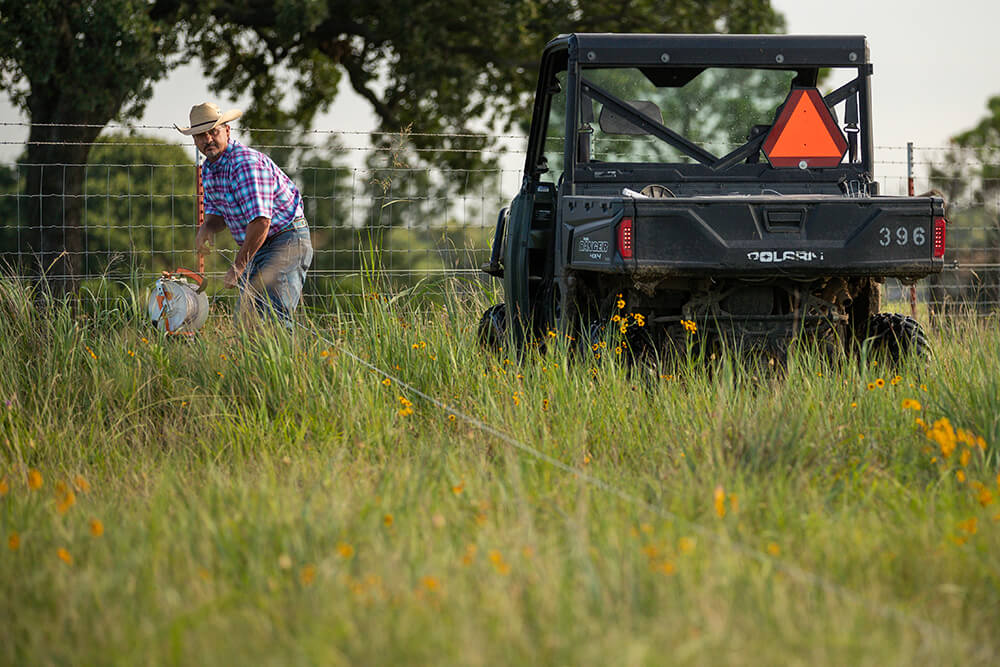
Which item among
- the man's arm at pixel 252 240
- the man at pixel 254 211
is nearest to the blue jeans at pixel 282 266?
the man at pixel 254 211

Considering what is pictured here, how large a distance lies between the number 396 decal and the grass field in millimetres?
604

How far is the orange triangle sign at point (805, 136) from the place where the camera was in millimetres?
6262

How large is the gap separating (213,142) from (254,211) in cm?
48

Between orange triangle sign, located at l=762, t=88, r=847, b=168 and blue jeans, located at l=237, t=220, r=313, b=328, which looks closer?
orange triangle sign, located at l=762, t=88, r=847, b=168

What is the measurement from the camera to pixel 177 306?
6246 mm

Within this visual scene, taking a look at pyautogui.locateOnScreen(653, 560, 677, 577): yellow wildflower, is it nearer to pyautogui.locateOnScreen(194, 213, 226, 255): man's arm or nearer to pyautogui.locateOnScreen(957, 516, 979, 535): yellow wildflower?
pyautogui.locateOnScreen(957, 516, 979, 535): yellow wildflower

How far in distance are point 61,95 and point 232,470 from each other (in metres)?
10.7

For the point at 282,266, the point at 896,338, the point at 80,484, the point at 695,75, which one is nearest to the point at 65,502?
the point at 80,484

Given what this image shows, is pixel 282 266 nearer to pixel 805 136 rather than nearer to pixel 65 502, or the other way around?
pixel 805 136

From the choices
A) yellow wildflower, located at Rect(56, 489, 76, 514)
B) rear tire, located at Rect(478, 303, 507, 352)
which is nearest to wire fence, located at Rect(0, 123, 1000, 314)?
rear tire, located at Rect(478, 303, 507, 352)

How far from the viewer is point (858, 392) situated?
4.75 meters

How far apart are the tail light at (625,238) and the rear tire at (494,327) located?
1326 mm

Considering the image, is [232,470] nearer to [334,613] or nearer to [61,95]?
[334,613]

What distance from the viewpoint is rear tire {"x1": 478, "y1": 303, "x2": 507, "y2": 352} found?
645 centimetres
